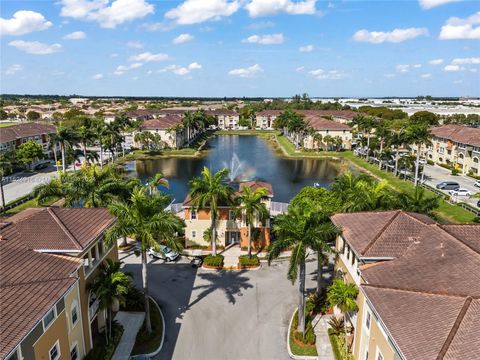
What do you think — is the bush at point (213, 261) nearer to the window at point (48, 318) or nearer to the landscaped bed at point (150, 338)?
the landscaped bed at point (150, 338)

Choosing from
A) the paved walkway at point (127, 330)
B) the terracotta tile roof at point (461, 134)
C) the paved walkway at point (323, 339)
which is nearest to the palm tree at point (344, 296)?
the paved walkway at point (323, 339)

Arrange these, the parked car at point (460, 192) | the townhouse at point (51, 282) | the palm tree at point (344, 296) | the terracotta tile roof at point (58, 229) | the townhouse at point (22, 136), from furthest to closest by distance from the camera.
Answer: the townhouse at point (22, 136) → the parked car at point (460, 192) → the palm tree at point (344, 296) → the terracotta tile roof at point (58, 229) → the townhouse at point (51, 282)

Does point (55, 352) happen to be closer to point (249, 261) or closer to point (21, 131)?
point (249, 261)

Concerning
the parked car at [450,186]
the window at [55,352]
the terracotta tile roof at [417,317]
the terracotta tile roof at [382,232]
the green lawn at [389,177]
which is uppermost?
the terracotta tile roof at [382,232]

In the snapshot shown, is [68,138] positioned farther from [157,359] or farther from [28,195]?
[157,359]

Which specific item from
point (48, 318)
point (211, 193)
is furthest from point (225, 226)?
point (48, 318)
